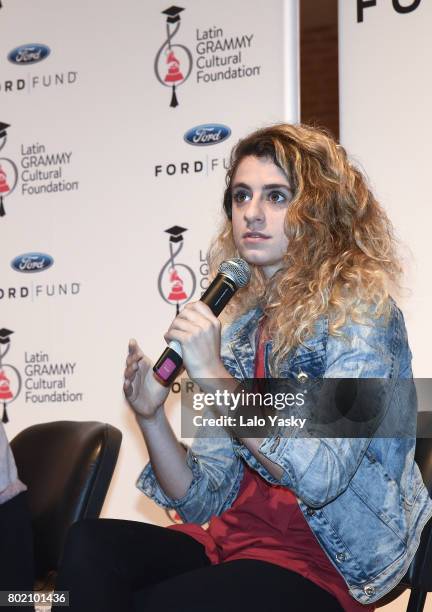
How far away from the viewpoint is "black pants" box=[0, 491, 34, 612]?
77.8 inches

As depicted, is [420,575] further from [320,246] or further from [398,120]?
[398,120]

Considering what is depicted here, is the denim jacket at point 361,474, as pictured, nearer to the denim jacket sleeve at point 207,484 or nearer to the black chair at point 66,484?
the denim jacket sleeve at point 207,484

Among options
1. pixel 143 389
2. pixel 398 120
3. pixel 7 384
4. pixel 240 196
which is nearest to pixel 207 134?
pixel 398 120

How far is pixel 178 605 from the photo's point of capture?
146cm

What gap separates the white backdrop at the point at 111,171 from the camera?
10.8 feet

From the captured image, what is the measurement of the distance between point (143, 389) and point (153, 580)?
0.38m

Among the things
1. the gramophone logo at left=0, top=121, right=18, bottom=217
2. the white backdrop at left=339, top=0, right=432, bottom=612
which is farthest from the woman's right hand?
the gramophone logo at left=0, top=121, right=18, bottom=217

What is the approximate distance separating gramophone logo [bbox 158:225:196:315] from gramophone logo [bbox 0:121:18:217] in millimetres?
777

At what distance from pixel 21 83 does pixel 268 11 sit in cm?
113

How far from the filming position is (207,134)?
3.34 m

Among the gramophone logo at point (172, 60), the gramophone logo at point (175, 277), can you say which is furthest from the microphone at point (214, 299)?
the gramophone logo at point (172, 60)

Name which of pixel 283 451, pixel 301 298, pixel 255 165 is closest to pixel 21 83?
pixel 255 165

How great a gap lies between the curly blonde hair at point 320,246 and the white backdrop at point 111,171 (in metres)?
1.26

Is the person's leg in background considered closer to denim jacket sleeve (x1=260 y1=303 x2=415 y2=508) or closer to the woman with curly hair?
the woman with curly hair
